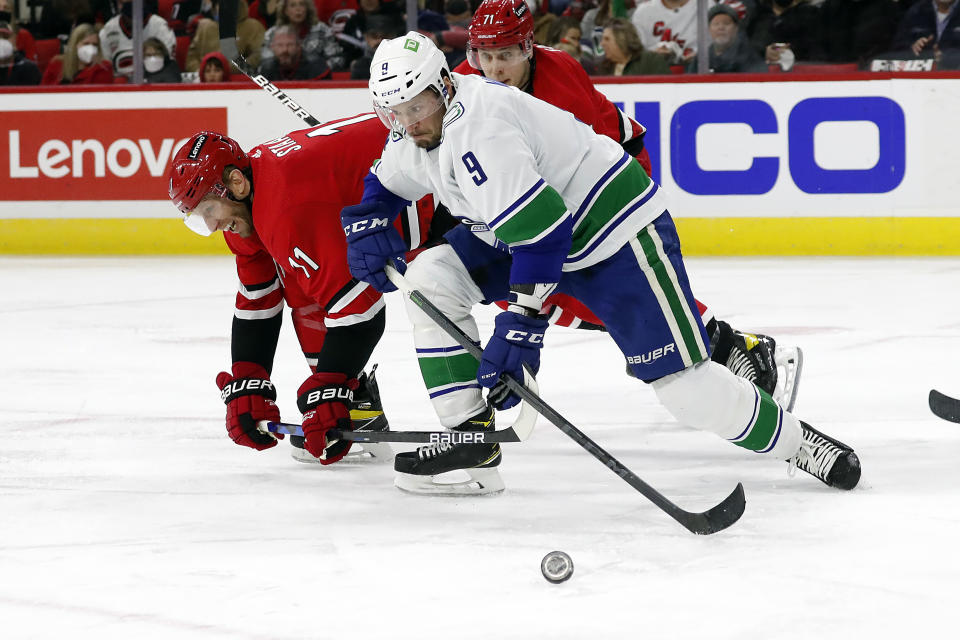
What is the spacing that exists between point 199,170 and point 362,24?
5010 millimetres

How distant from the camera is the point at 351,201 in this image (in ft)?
8.94

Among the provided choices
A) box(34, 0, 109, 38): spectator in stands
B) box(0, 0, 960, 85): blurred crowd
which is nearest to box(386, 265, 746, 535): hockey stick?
box(0, 0, 960, 85): blurred crowd

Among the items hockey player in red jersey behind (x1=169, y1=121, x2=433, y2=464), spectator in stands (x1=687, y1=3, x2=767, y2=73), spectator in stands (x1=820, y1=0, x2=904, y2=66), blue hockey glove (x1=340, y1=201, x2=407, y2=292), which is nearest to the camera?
blue hockey glove (x1=340, y1=201, x2=407, y2=292)

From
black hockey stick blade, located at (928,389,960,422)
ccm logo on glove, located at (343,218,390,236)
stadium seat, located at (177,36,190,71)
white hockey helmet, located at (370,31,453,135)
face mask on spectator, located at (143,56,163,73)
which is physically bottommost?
face mask on spectator, located at (143,56,163,73)

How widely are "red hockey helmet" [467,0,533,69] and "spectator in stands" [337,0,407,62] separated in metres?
4.11

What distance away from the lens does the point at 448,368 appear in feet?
7.96

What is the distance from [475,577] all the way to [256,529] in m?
0.49

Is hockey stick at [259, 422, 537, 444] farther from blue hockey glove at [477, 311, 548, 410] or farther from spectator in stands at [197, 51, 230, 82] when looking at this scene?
spectator in stands at [197, 51, 230, 82]

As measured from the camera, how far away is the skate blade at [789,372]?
10.2 ft

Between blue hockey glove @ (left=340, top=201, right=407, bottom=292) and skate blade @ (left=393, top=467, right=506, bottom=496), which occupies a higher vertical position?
blue hockey glove @ (left=340, top=201, right=407, bottom=292)

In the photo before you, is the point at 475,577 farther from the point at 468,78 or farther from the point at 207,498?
the point at 468,78

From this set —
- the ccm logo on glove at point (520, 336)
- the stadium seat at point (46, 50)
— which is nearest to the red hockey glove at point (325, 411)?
the ccm logo on glove at point (520, 336)

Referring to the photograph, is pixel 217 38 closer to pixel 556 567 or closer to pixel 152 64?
pixel 152 64

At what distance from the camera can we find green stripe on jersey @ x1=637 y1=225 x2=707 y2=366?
2344mm
